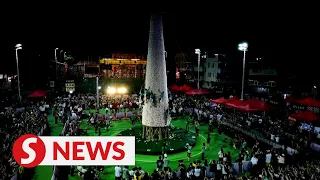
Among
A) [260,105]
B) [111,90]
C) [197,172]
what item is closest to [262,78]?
[260,105]

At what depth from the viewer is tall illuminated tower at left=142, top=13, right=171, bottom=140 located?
→ 23.0 m

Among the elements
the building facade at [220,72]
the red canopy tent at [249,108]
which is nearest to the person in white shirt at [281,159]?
the red canopy tent at [249,108]

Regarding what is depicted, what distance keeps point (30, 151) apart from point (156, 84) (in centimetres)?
1184

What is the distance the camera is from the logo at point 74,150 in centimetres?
1291

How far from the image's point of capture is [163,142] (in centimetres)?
2292

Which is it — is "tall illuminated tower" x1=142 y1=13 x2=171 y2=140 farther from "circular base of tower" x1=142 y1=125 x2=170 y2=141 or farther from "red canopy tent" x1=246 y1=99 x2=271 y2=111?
"red canopy tent" x1=246 y1=99 x2=271 y2=111

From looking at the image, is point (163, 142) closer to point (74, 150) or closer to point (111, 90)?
point (74, 150)

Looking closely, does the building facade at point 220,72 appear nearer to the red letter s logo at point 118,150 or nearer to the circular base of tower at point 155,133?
the circular base of tower at point 155,133

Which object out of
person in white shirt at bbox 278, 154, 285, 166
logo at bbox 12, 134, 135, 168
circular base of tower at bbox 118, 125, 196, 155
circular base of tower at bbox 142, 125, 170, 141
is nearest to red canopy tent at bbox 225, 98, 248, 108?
circular base of tower at bbox 118, 125, 196, 155

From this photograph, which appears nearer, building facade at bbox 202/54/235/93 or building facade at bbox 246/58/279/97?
building facade at bbox 246/58/279/97

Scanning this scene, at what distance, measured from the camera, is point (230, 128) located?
27.2 m

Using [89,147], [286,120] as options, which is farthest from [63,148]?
[286,120]

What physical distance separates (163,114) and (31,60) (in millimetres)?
41822

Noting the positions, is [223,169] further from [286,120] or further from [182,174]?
[286,120]
